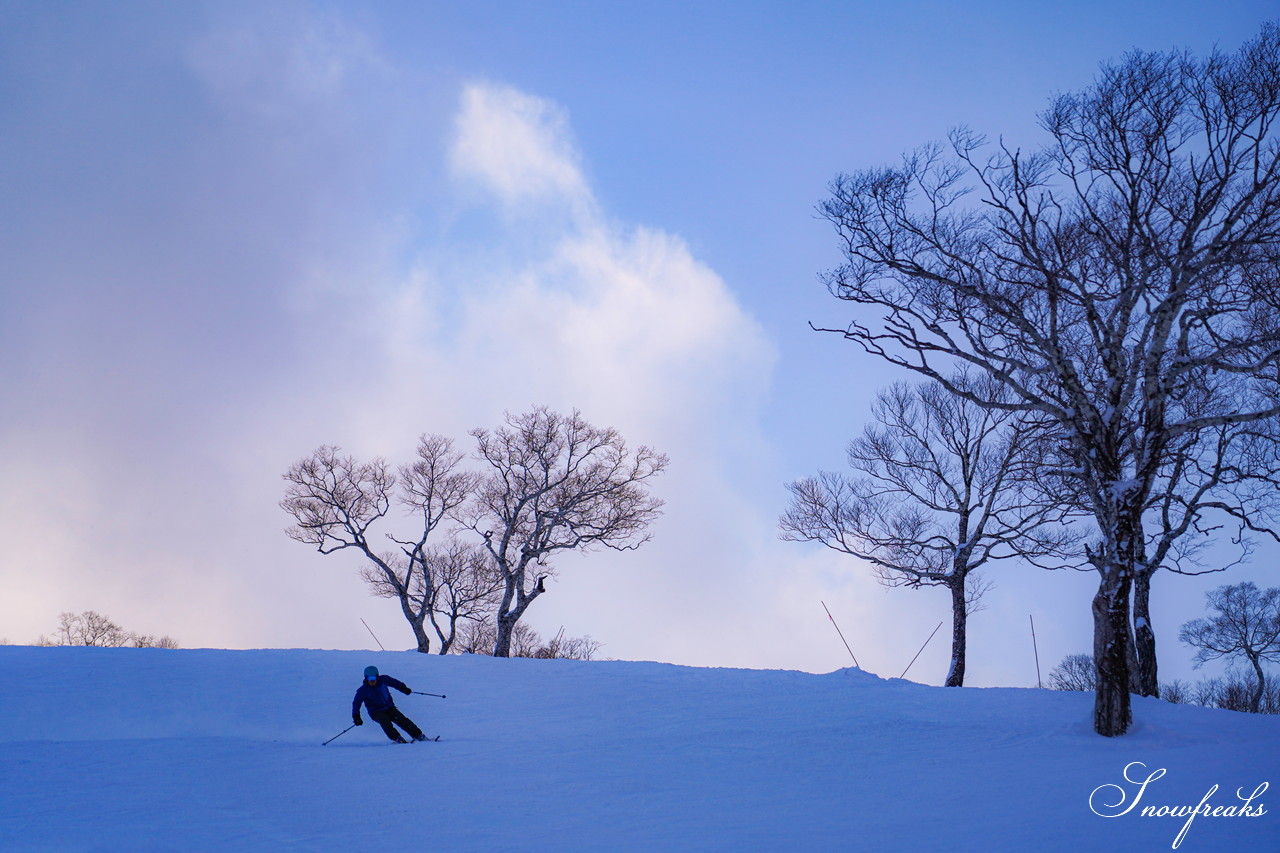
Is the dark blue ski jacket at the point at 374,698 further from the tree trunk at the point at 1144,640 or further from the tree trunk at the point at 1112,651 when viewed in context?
the tree trunk at the point at 1144,640

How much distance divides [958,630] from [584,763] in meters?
14.7

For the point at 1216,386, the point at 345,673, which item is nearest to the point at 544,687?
the point at 345,673

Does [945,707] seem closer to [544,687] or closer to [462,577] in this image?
[544,687]

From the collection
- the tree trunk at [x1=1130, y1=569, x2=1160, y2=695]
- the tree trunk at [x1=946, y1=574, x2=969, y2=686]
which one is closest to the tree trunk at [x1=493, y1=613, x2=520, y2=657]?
the tree trunk at [x1=946, y1=574, x2=969, y2=686]

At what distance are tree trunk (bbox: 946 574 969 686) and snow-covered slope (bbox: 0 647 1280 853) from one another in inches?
186

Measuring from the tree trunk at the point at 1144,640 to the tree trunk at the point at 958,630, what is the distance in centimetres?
433

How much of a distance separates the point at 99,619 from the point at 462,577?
25.1 metres

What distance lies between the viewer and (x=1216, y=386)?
16.1 m

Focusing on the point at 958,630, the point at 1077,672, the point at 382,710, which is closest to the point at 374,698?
the point at 382,710

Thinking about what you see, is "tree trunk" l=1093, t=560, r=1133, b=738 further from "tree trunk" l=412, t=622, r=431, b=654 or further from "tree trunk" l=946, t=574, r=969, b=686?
"tree trunk" l=412, t=622, r=431, b=654

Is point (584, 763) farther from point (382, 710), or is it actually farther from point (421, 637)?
point (421, 637)

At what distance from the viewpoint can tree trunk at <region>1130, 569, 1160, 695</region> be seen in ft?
53.0

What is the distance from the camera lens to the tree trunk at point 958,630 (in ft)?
66.4

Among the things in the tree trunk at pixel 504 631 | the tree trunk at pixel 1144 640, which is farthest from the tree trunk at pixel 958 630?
the tree trunk at pixel 504 631
